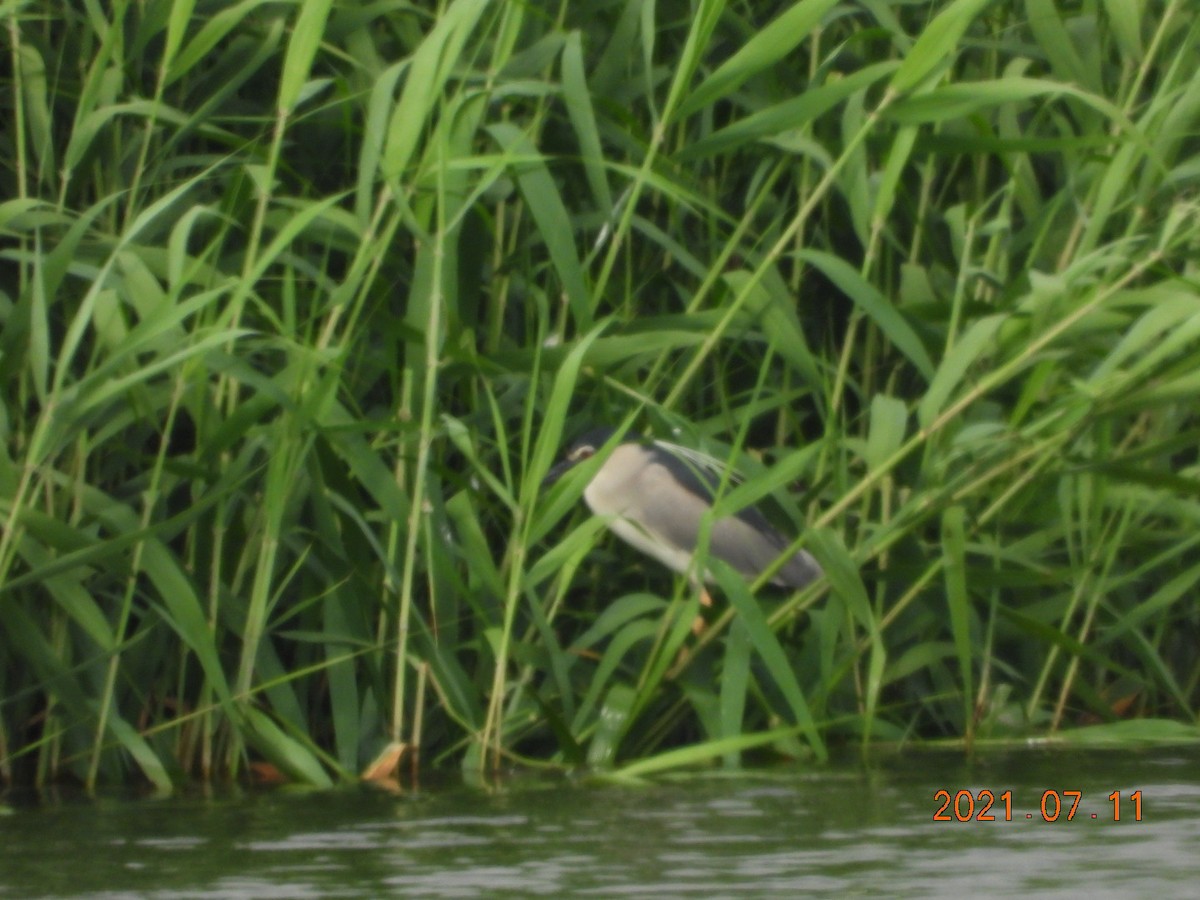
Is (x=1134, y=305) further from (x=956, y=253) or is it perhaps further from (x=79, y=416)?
(x=79, y=416)

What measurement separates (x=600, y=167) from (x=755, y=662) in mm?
1073

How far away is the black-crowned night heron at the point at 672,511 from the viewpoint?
469 cm

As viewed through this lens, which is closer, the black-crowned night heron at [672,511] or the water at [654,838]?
the water at [654,838]

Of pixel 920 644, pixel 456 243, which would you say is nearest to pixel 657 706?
pixel 920 644

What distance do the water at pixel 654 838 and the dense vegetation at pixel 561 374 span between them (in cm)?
15

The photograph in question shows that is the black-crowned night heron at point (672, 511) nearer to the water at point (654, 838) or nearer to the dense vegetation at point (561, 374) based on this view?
the dense vegetation at point (561, 374)
